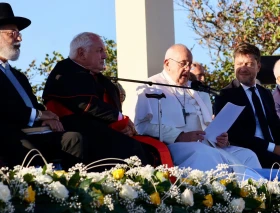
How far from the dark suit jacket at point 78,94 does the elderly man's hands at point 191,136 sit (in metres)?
0.94

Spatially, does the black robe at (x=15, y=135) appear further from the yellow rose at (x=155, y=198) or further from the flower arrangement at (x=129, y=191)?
the yellow rose at (x=155, y=198)

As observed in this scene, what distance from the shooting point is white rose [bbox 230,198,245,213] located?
19.0 feet

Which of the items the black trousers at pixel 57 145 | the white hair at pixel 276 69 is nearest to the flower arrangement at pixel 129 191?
the black trousers at pixel 57 145

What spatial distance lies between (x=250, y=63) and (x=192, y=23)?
605 centimetres

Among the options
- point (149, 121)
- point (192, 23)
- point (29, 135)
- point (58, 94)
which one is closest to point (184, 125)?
point (149, 121)

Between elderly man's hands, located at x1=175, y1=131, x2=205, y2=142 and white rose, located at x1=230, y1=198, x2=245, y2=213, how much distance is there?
269 centimetres

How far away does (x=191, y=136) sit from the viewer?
8.57 metres

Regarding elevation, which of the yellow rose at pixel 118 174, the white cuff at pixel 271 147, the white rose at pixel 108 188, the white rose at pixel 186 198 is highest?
the yellow rose at pixel 118 174

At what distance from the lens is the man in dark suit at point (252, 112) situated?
30.4ft

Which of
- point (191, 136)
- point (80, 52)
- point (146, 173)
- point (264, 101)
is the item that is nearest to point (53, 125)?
point (80, 52)

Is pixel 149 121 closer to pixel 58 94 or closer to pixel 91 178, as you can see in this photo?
pixel 58 94

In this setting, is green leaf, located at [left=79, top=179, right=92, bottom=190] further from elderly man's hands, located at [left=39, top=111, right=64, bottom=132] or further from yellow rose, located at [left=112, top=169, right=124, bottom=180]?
elderly man's hands, located at [left=39, top=111, right=64, bottom=132]

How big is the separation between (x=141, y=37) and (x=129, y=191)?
4.65 metres

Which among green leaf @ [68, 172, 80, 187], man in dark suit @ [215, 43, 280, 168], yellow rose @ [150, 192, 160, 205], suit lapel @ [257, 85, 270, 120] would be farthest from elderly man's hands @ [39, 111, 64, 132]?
suit lapel @ [257, 85, 270, 120]
